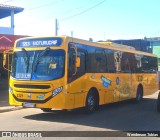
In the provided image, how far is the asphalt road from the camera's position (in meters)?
11.4

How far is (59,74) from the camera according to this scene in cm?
1306

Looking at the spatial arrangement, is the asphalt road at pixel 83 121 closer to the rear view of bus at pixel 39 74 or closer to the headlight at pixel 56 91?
the rear view of bus at pixel 39 74

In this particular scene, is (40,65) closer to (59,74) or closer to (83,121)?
(59,74)

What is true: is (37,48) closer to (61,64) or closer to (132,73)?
(61,64)

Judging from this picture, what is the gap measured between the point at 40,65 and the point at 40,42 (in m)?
0.93

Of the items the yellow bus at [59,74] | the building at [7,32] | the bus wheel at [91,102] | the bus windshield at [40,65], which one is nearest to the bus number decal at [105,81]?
the yellow bus at [59,74]

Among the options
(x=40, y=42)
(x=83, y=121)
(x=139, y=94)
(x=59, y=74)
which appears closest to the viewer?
(x=83, y=121)

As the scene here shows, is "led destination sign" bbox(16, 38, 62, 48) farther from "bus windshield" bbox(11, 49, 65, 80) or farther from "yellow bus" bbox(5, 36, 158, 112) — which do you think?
"bus windshield" bbox(11, 49, 65, 80)

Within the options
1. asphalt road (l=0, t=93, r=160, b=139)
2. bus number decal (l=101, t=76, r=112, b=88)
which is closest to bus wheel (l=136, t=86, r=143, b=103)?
bus number decal (l=101, t=76, r=112, b=88)

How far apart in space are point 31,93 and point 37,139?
3964 millimetres

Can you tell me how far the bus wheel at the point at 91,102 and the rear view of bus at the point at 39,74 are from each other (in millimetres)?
1863

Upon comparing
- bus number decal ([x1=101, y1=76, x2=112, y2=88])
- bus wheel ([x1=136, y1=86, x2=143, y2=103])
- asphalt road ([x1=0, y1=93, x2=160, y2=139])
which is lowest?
asphalt road ([x1=0, y1=93, x2=160, y2=139])

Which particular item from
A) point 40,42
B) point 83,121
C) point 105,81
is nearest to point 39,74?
point 40,42

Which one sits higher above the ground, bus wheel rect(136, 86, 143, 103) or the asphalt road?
bus wheel rect(136, 86, 143, 103)
